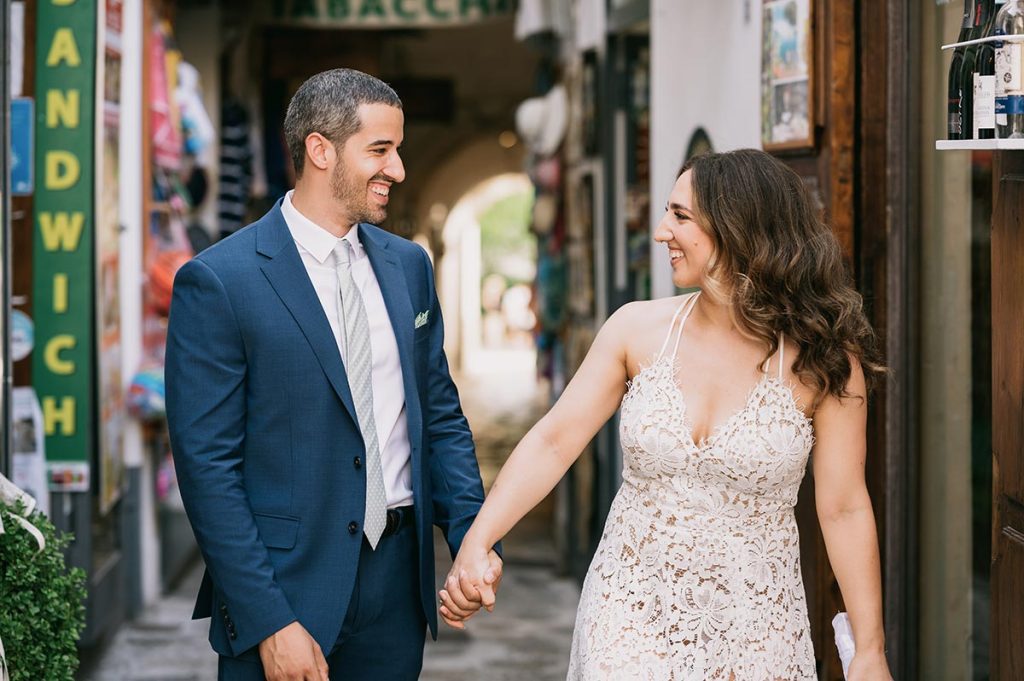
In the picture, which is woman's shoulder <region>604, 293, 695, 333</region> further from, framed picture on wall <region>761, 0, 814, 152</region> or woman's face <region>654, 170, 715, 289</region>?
framed picture on wall <region>761, 0, 814, 152</region>

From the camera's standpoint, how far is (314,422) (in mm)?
3184

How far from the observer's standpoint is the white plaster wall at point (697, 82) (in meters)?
5.37

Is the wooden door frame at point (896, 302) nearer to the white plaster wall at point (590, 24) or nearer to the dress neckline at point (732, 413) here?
the dress neckline at point (732, 413)

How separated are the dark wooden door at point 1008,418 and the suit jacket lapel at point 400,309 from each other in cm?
123

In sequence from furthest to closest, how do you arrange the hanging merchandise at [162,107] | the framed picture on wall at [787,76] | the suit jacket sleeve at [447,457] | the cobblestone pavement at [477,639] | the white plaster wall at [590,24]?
the white plaster wall at [590,24] < the hanging merchandise at [162,107] < the cobblestone pavement at [477,639] < the framed picture on wall at [787,76] < the suit jacket sleeve at [447,457]

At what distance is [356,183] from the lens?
10.7 feet

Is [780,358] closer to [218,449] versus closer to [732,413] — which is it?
[732,413]

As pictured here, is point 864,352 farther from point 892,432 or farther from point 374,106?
point 892,432

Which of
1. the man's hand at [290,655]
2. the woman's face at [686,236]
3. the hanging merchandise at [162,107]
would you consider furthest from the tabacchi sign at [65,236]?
the woman's face at [686,236]

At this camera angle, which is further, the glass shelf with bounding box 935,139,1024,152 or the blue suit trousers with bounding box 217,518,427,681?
the blue suit trousers with bounding box 217,518,427,681

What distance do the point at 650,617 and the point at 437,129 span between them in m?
17.5

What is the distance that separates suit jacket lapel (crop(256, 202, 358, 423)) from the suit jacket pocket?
244mm

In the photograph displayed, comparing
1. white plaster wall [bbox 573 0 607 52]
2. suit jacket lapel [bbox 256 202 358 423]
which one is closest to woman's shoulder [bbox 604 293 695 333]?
suit jacket lapel [bbox 256 202 358 423]

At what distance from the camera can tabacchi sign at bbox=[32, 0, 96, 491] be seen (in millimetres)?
5883
